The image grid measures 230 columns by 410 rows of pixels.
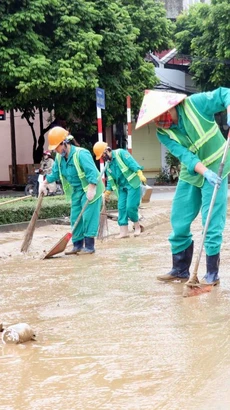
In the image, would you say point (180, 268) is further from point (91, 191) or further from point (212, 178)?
point (91, 191)

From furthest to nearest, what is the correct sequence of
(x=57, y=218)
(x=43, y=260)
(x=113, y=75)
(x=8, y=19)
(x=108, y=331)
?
(x=113, y=75) → (x=8, y=19) → (x=57, y=218) → (x=43, y=260) → (x=108, y=331)

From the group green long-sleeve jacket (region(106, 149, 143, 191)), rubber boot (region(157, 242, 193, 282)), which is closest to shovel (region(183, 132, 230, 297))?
rubber boot (region(157, 242, 193, 282))

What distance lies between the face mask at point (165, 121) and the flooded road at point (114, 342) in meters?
1.25

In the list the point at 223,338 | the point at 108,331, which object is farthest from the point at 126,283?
the point at 223,338

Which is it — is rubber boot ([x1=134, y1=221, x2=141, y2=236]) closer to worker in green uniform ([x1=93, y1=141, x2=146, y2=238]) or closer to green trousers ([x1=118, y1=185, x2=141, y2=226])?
worker in green uniform ([x1=93, y1=141, x2=146, y2=238])

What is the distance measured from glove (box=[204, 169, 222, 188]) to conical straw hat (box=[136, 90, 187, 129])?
56 cm

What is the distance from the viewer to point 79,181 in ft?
27.8

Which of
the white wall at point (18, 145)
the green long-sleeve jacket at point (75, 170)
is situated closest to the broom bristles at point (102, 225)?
the green long-sleeve jacket at point (75, 170)

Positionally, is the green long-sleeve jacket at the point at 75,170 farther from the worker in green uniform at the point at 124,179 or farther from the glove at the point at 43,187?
the worker in green uniform at the point at 124,179

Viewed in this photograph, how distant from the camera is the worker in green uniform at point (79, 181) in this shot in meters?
8.14

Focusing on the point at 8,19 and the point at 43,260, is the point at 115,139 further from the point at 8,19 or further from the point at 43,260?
the point at 43,260

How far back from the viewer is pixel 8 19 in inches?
786

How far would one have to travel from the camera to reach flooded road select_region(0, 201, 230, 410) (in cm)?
324

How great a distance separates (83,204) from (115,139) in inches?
858
